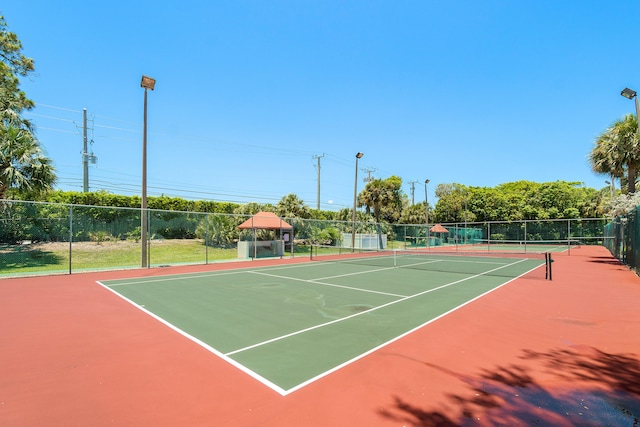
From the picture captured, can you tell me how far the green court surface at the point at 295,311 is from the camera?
190 inches

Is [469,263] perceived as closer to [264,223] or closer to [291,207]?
[264,223]

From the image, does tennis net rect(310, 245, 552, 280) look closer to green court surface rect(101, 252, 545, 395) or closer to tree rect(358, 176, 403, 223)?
green court surface rect(101, 252, 545, 395)

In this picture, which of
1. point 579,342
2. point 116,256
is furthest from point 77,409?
point 116,256

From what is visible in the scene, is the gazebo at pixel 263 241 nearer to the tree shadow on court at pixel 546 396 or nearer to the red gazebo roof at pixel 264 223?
the red gazebo roof at pixel 264 223

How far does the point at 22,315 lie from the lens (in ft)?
23.6

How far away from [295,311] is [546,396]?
501 cm

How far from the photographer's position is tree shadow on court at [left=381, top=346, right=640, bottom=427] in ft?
10.8

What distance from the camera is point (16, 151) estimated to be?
621 inches

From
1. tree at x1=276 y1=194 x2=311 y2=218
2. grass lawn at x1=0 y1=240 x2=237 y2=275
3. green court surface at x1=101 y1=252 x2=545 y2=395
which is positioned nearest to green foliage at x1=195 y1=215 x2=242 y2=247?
grass lawn at x1=0 y1=240 x2=237 y2=275

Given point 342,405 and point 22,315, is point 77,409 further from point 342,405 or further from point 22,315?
point 22,315

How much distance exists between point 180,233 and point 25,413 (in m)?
Result: 23.8

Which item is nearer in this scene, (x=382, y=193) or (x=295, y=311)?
(x=295, y=311)

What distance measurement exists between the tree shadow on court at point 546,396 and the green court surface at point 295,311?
146 cm

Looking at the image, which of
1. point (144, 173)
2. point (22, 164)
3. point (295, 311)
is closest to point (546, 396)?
point (295, 311)
